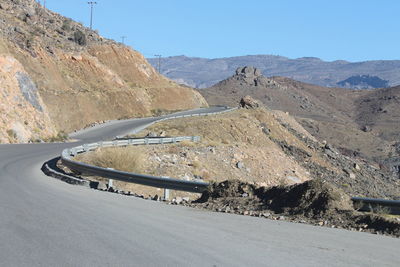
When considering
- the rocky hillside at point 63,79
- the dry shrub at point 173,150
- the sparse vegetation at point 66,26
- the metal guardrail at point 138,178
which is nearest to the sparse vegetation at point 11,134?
the rocky hillside at point 63,79

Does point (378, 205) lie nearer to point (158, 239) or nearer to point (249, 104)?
point (158, 239)

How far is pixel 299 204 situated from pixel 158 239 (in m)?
4.67

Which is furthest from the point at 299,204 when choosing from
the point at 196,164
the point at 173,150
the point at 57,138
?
the point at 57,138

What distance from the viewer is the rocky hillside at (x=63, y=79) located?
42.6 metres

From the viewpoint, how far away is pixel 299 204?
1312 cm

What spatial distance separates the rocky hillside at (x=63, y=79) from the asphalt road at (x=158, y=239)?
26809 millimetres

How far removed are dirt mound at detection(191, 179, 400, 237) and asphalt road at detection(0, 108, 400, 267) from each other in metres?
0.62

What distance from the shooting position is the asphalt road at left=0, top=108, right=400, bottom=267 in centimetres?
805

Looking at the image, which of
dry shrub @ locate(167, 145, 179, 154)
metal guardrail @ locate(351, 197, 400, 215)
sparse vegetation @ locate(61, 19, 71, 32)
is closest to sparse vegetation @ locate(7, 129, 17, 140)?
dry shrub @ locate(167, 145, 179, 154)

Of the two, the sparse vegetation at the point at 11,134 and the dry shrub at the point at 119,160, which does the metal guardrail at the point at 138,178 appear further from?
the sparse vegetation at the point at 11,134

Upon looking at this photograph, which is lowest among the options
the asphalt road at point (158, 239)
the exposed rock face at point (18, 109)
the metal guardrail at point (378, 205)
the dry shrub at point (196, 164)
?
the dry shrub at point (196, 164)

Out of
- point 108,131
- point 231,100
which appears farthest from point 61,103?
point 231,100

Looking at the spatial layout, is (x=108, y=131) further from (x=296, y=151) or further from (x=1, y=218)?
(x=1, y=218)

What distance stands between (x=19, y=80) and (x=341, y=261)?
38.6 meters
